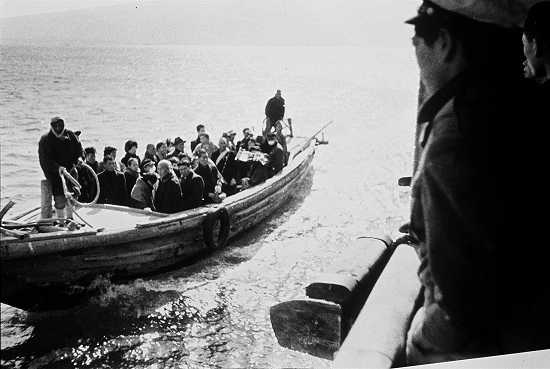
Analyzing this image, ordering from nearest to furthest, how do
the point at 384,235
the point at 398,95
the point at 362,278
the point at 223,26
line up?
1. the point at 362,278
2. the point at 384,235
3. the point at 223,26
4. the point at 398,95

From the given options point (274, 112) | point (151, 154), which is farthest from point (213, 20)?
point (274, 112)

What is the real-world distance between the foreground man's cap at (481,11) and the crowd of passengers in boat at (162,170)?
129 inches

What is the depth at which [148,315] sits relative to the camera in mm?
3816

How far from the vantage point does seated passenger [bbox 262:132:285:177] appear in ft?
20.5

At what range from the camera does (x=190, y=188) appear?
4543 millimetres

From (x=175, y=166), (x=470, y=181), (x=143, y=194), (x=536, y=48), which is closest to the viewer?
(x=470, y=181)

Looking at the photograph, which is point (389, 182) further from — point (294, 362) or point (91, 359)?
point (91, 359)

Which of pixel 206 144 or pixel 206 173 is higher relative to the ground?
pixel 206 144

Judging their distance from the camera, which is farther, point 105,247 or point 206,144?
point 206,144

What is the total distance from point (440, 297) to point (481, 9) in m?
0.72

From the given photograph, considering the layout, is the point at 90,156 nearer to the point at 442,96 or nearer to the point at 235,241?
the point at 235,241

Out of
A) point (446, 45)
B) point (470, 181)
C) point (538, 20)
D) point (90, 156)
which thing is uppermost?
point (538, 20)

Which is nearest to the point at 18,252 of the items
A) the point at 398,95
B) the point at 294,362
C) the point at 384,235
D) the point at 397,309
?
the point at 294,362

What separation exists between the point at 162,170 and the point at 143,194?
1.43ft
